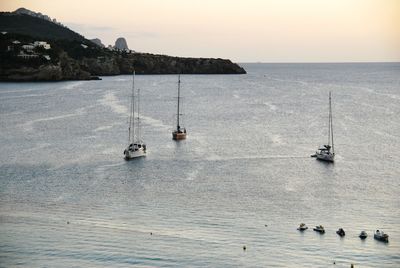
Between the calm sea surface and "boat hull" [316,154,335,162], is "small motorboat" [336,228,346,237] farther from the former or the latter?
"boat hull" [316,154,335,162]

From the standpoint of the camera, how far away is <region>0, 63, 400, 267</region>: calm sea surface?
1323 inches

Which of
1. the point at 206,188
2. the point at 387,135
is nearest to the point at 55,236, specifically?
the point at 206,188

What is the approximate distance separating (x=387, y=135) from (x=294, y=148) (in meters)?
15.5

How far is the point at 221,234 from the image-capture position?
3622 cm

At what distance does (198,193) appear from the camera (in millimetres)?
45625

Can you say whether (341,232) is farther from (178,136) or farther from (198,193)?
(178,136)

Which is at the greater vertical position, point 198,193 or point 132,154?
point 132,154

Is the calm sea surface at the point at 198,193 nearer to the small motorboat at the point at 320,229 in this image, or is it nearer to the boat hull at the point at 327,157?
the small motorboat at the point at 320,229

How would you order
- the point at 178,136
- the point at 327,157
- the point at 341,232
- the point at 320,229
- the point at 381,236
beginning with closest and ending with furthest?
the point at 381,236 < the point at 341,232 < the point at 320,229 < the point at 327,157 < the point at 178,136

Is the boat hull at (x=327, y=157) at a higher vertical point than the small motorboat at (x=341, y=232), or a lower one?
higher

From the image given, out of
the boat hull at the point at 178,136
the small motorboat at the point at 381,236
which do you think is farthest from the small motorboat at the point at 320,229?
the boat hull at the point at 178,136

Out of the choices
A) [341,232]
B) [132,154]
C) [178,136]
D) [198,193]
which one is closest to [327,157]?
[198,193]

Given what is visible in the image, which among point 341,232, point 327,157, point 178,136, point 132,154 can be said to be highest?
point 178,136

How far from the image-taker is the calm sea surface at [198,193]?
110 ft
